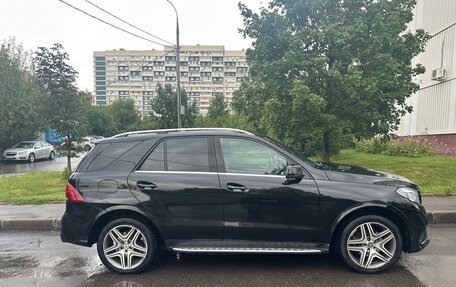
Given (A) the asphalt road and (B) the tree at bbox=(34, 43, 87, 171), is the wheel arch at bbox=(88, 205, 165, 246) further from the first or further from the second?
(B) the tree at bbox=(34, 43, 87, 171)

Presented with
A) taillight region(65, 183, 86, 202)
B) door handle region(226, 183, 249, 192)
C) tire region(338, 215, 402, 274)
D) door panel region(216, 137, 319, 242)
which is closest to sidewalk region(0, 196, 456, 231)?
taillight region(65, 183, 86, 202)

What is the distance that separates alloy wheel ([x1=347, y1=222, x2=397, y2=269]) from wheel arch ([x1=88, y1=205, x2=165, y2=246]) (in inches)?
90.2

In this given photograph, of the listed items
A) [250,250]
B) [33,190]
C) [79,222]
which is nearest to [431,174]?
[250,250]

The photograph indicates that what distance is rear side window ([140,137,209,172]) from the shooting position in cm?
389

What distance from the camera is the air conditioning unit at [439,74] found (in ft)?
47.5

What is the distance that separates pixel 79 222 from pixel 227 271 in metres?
1.91

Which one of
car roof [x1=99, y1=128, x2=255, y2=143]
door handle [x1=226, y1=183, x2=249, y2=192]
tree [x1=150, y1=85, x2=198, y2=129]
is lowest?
door handle [x1=226, y1=183, x2=249, y2=192]

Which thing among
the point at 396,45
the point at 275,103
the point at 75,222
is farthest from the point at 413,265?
the point at 396,45

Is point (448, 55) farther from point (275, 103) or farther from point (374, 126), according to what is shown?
point (275, 103)

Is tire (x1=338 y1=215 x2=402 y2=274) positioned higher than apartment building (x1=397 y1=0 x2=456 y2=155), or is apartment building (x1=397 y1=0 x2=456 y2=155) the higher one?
apartment building (x1=397 y1=0 x2=456 y2=155)

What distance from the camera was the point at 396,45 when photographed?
817 cm

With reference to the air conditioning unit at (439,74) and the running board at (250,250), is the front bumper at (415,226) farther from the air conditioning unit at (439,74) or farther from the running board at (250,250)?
the air conditioning unit at (439,74)

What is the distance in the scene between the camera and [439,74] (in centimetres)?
1456

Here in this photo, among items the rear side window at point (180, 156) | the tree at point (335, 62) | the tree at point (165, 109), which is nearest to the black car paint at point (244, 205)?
the rear side window at point (180, 156)
